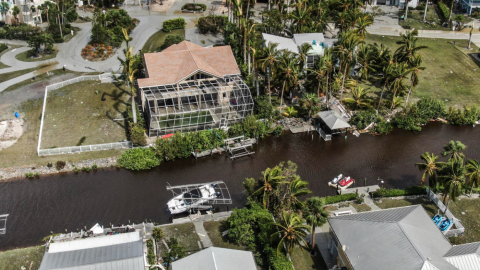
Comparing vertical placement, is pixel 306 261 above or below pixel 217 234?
below

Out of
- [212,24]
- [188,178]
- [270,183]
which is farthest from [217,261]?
[212,24]

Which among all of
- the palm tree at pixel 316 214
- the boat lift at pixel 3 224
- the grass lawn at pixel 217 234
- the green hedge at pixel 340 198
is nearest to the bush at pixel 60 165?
the boat lift at pixel 3 224

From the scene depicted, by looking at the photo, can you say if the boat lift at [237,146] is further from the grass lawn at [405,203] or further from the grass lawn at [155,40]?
the grass lawn at [155,40]

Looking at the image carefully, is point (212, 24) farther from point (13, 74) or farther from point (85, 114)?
point (13, 74)

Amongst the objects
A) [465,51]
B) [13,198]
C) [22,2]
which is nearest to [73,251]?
[13,198]

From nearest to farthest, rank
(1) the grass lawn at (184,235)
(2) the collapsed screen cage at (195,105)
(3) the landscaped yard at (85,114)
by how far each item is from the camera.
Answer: (1) the grass lawn at (184,235)
(3) the landscaped yard at (85,114)
(2) the collapsed screen cage at (195,105)

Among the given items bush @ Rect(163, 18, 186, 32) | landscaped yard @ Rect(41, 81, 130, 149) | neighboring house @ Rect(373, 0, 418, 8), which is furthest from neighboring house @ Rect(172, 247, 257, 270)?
neighboring house @ Rect(373, 0, 418, 8)
